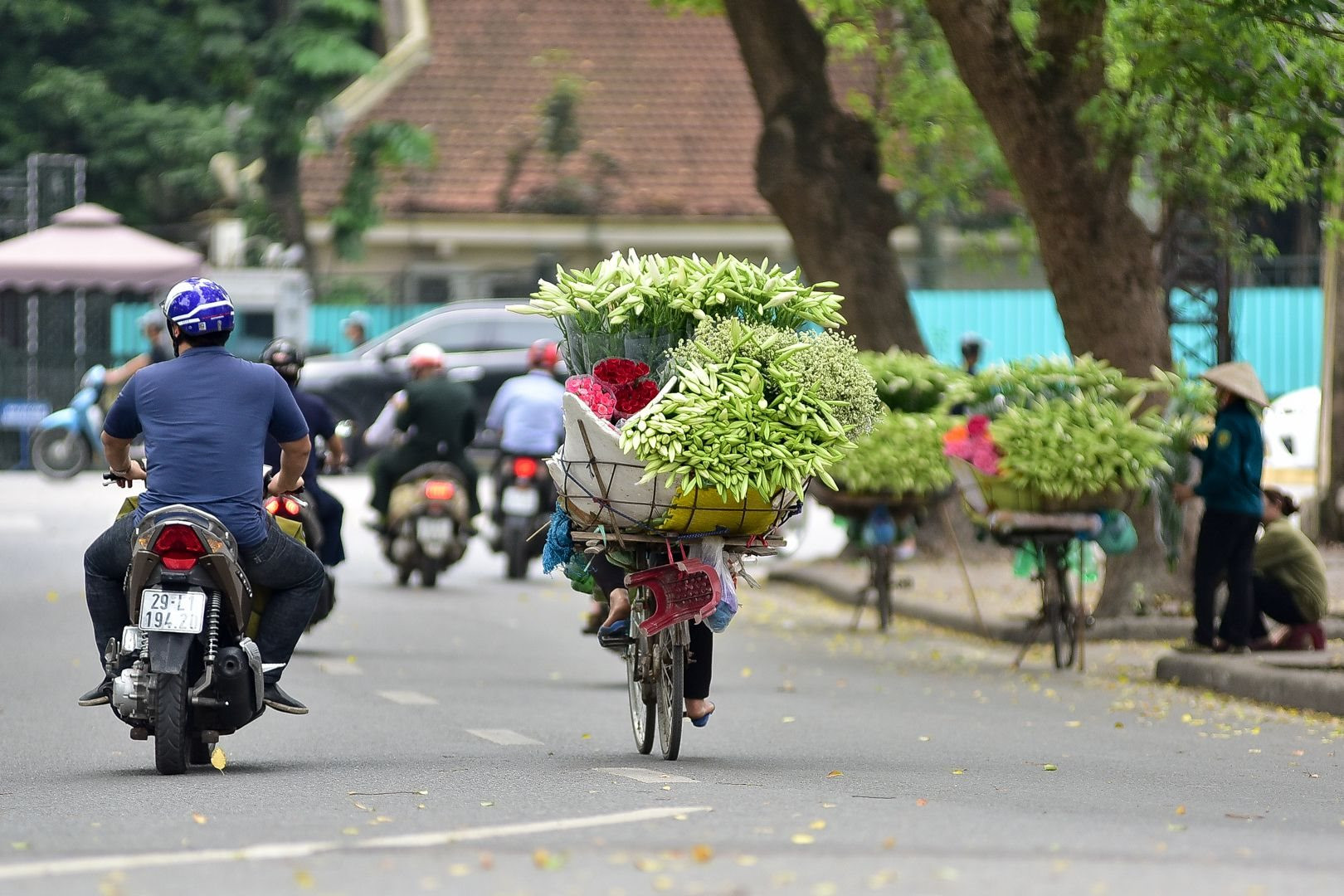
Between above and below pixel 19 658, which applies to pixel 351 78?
above

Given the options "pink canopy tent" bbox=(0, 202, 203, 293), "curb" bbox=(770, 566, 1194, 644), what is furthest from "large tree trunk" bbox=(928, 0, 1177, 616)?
"pink canopy tent" bbox=(0, 202, 203, 293)

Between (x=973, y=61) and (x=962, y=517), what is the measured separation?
6540 mm

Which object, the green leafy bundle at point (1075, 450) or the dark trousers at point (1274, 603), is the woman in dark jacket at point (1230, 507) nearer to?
the dark trousers at point (1274, 603)

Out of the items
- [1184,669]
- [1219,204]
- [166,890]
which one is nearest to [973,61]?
[1219,204]

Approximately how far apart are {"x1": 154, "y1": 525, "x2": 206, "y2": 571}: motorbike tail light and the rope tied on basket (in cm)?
165

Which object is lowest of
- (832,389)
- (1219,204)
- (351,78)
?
(832,389)

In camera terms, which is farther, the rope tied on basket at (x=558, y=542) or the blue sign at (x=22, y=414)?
the blue sign at (x=22, y=414)

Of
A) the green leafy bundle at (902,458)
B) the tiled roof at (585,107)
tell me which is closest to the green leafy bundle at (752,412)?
the green leafy bundle at (902,458)

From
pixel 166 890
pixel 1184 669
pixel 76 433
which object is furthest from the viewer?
pixel 76 433

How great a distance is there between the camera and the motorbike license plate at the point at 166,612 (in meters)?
8.38

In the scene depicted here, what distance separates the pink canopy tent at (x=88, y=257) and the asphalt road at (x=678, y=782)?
1514 cm

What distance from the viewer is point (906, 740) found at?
10.2m

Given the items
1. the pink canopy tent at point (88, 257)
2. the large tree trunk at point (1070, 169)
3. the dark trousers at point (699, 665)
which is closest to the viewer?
the dark trousers at point (699, 665)

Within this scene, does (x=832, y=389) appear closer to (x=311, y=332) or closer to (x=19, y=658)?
(x=19, y=658)
